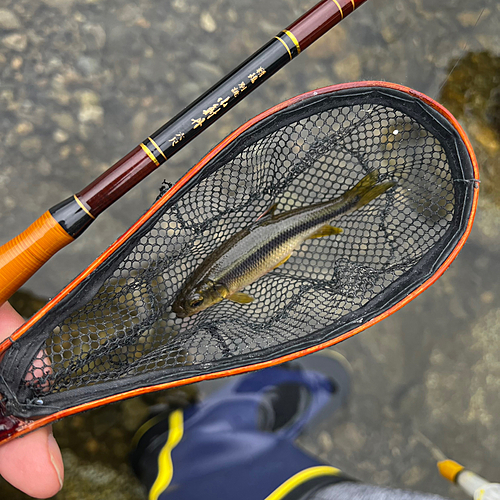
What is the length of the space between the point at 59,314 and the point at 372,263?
48.9 inches

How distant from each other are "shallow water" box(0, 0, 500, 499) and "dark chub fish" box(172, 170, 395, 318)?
2.06ft

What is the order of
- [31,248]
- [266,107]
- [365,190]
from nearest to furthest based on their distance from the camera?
[31,248] → [365,190] → [266,107]

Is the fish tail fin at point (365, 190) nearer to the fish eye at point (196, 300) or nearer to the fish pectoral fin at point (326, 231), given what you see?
the fish pectoral fin at point (326, 231)

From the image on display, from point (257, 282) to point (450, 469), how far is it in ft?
4.95

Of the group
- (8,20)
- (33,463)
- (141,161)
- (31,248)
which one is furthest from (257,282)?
(8,20)

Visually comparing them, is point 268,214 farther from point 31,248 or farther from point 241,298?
point 31,248

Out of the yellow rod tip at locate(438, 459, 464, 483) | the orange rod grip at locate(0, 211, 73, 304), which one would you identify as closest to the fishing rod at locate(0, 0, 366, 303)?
the orange rod grip at locate(0, 211, 73, 304)

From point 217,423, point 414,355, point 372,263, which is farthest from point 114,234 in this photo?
point 414,355

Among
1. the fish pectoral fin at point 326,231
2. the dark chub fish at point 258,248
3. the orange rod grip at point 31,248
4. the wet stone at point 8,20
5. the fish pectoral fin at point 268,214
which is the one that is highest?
the wet stone at point 8,20

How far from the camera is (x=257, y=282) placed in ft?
6.15

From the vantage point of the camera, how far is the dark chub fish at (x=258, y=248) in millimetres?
1644

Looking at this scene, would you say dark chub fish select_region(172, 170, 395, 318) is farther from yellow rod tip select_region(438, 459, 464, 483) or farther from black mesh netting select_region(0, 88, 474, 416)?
yellow rod tip select_region(438, 459, 464, 483)

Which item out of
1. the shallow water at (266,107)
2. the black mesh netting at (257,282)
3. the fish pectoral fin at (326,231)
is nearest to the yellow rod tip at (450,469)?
the shallow water at (266,107)

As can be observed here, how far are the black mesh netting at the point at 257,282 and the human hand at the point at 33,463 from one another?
0.62 ft
